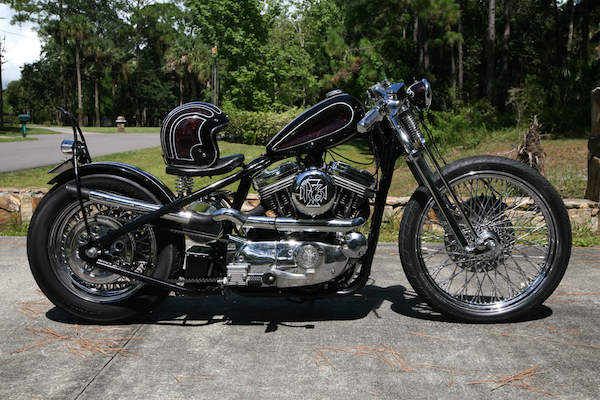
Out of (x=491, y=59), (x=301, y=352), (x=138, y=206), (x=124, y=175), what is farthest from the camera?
(x=491, y=59)

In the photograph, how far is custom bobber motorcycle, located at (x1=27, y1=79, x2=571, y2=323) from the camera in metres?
2.71

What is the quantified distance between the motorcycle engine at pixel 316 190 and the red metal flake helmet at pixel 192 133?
35 centimetres

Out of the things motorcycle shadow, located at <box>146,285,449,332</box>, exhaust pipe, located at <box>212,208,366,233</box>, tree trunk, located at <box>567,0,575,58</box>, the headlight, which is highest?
tree trunk, located at <box>567,0,575,58</box>

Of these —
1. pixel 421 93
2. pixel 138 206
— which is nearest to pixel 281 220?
pixel 138 206

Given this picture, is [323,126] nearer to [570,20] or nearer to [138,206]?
[138,206]

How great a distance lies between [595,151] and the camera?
5.34 metres

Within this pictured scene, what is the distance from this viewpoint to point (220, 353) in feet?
8.18

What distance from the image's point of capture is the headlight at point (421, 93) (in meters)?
2.76

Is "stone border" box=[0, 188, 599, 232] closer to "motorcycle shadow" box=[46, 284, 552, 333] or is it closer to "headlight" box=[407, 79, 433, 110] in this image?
"motorcycle shadow" box=[46, 284, 552, 333]

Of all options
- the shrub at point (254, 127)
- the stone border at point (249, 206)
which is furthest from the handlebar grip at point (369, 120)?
the shrub at point (254, 127)

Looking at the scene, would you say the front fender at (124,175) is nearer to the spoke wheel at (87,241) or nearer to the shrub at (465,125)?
the spoke wheel at (87,241)

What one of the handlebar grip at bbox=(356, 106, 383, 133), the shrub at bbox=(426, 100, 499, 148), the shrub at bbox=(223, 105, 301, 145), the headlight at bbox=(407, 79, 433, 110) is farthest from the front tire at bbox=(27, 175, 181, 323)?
the shrub at bbox=(223, 105, 301, 145)

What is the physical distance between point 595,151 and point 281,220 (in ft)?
14.1

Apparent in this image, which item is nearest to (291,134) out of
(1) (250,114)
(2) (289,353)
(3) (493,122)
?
(2) (289,353)
